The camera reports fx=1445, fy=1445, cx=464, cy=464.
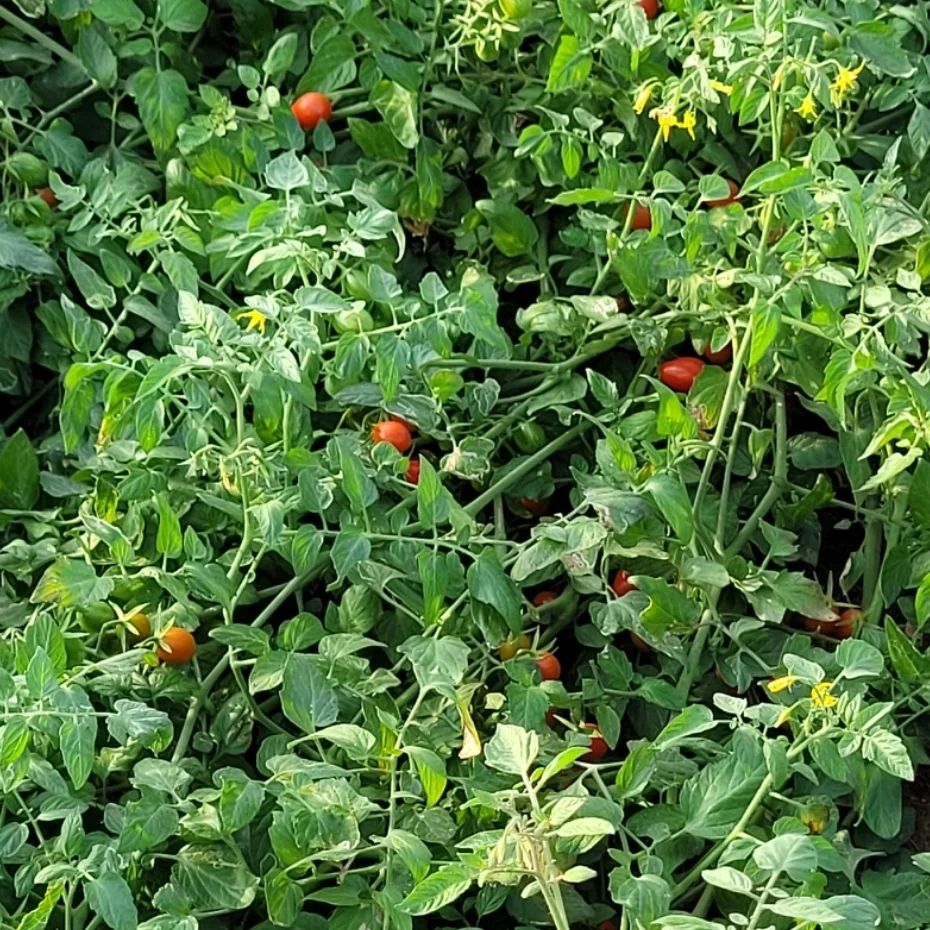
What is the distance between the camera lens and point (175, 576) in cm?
Result: 122

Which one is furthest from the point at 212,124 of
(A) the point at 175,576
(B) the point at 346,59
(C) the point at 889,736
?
(C) the point at 889,736

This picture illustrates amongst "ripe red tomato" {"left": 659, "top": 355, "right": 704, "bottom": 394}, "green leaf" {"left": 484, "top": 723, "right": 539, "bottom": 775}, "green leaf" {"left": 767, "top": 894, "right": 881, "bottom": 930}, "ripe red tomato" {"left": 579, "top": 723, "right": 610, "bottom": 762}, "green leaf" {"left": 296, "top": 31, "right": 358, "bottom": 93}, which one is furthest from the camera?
"green leaf" {"left": 296, "top": 31, "right": 358, "bottom": 93}

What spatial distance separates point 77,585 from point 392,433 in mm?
320

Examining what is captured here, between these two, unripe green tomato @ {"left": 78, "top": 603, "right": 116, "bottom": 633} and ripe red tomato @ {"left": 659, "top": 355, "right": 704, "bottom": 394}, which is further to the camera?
ripe red tomato @ {"left": 659, "top": 355, "right": 704, "bottom": 394}

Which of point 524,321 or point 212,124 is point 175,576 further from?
point 212,124

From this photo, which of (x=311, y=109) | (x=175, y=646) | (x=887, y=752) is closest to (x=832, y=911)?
(x=887, y=752)

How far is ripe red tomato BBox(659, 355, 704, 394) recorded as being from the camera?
147cm

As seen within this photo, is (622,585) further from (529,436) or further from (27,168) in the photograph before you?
(27,168)

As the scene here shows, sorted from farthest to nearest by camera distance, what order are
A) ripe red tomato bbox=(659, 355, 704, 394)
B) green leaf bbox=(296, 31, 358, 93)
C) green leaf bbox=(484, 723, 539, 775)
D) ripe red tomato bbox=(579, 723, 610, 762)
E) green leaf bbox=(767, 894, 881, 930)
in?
green leaf bbox=(296, 31, 358, 93) < ripe red tomato bbox=(659, 355, 704, 394) < ripe red tomato bbox=(579, 723, 610, 762) < green leaf bbox=(484, 723, 539, 775) < green leaf bbox=(767, 894, 881, 930)

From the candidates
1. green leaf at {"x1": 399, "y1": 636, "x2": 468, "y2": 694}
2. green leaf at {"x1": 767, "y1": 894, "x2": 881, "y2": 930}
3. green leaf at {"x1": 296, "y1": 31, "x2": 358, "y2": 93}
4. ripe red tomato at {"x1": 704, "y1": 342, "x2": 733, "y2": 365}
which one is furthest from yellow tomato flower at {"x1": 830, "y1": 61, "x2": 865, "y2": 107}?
green leaf at {"x1": 767, "y1": 894, "x2": 881, "y2": 930}

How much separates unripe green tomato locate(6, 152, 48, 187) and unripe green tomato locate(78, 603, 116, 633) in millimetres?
541

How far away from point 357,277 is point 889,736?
65cm

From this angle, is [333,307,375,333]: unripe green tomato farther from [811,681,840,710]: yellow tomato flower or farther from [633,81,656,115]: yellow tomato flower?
[811,681,840,710]: yellow tomato flower

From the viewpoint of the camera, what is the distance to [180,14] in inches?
62.5
